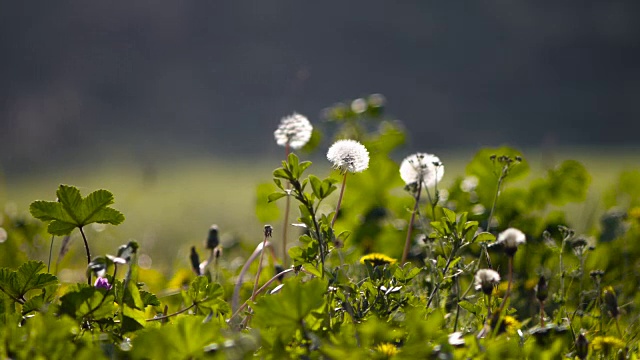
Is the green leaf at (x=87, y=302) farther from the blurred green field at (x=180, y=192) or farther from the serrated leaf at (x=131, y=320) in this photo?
the blurred green field at (x=180, y=192)

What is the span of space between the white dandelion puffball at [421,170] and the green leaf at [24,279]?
1.34 feet

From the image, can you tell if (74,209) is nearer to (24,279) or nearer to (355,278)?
(24,279)

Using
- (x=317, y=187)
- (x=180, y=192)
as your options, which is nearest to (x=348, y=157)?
(x=317, y=187)

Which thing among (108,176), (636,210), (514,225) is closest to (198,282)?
(514,225)

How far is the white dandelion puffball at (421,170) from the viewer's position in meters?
0.89

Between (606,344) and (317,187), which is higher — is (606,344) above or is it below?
below

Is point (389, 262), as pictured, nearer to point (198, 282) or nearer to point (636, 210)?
point (198, 282)

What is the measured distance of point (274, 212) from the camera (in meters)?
1.38

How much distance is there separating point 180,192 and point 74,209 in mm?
2598

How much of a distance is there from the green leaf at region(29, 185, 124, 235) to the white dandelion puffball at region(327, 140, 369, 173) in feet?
0.71

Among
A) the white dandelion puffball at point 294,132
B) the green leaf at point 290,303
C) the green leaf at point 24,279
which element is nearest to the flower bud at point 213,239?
the white dandelion puffball at point 294,132

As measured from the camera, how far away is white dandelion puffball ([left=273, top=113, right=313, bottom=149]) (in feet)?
2.93

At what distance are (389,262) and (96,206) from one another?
0.34 metres

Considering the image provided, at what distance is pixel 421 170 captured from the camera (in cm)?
90
